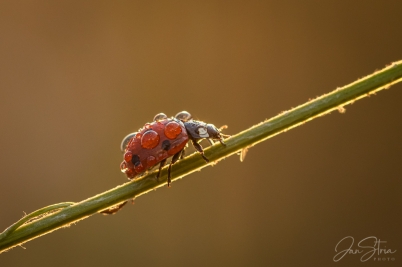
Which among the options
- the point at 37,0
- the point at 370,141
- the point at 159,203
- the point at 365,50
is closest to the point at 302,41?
the point at 365,50

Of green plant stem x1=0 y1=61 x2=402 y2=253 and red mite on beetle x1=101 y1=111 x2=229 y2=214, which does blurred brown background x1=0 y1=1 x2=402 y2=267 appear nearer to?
red mite on beetle x1=101 y1=111 x2=229 y2=214

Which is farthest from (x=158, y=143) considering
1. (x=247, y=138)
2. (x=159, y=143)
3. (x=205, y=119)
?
(x=205, y=119)

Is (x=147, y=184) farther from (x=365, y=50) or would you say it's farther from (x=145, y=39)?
(x=365, y=50)

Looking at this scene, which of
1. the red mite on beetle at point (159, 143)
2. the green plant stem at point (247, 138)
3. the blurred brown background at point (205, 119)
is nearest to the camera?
the green plant stem at point (247, 138)

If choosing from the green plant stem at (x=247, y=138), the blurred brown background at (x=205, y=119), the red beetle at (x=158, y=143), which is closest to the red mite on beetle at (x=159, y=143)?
the red beetle at (x=158, y=143)

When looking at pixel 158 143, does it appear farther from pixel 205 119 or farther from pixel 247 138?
pixel 205 119

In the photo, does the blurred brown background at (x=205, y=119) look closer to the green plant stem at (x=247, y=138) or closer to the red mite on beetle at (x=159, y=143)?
the red mite on beetle at (x=159, y=143)
